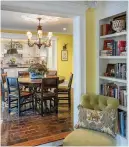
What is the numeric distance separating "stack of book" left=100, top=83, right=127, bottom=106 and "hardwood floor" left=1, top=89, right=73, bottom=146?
0.99 metres

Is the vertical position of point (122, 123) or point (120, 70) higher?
point (120, 70)

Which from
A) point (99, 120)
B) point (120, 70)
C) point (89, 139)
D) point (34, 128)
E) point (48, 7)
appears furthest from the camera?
point (34, 128)

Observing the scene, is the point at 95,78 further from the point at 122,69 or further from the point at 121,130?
the point at 121,130

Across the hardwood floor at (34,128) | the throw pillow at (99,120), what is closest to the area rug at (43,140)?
the hardwood floor at (34,128)

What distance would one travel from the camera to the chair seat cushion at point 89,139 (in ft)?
6.79

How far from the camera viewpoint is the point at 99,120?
231 centimetres

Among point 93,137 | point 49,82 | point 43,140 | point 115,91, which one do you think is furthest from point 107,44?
point 43,140

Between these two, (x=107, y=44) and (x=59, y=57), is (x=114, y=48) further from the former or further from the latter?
(x=59, y=57)

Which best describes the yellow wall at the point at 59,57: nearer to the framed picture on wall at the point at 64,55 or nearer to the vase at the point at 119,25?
the framed picture on wall at the point at 64,55

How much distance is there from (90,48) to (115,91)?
800 millimetres

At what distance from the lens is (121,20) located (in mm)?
2648

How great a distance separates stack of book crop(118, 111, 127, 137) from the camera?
2652mm

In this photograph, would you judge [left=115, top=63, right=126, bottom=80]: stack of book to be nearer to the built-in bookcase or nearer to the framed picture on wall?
the built-in bookcase

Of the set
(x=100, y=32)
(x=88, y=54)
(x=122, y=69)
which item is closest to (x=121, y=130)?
(x=122, y=69)
